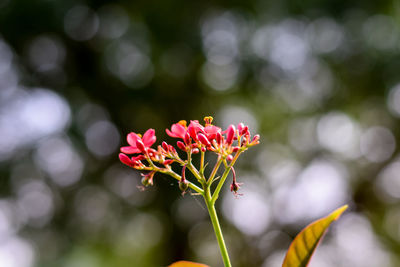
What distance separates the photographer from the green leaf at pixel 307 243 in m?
0.86

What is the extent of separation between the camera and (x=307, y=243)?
889 mm

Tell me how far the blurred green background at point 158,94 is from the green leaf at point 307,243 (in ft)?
17.1

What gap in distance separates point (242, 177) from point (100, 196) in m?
2.88

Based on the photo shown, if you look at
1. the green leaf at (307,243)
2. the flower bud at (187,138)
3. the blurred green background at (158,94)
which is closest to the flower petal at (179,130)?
the flower bud at (187,138)

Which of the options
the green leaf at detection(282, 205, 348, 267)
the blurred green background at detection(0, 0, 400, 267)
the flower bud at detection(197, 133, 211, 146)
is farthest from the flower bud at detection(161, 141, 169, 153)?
the blurred green background at detection(0, 0, 400, 267)

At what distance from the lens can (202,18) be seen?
657 cm

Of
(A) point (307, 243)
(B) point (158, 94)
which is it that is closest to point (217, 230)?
(A) point (307, 243)

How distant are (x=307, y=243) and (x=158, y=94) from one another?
235 inches

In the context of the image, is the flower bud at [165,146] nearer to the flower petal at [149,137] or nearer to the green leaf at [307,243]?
the flower petal at [149,137]

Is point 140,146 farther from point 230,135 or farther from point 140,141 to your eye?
point 230,135

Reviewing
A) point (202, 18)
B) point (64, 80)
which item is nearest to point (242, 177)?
point (202, 18)

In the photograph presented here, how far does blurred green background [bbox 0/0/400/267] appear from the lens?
635 centimetres

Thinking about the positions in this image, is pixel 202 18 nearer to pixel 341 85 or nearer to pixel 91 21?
pixel 91 21

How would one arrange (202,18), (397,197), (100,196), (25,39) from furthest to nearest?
(397,197) → (100,196) → (202,18) → (25,39)
